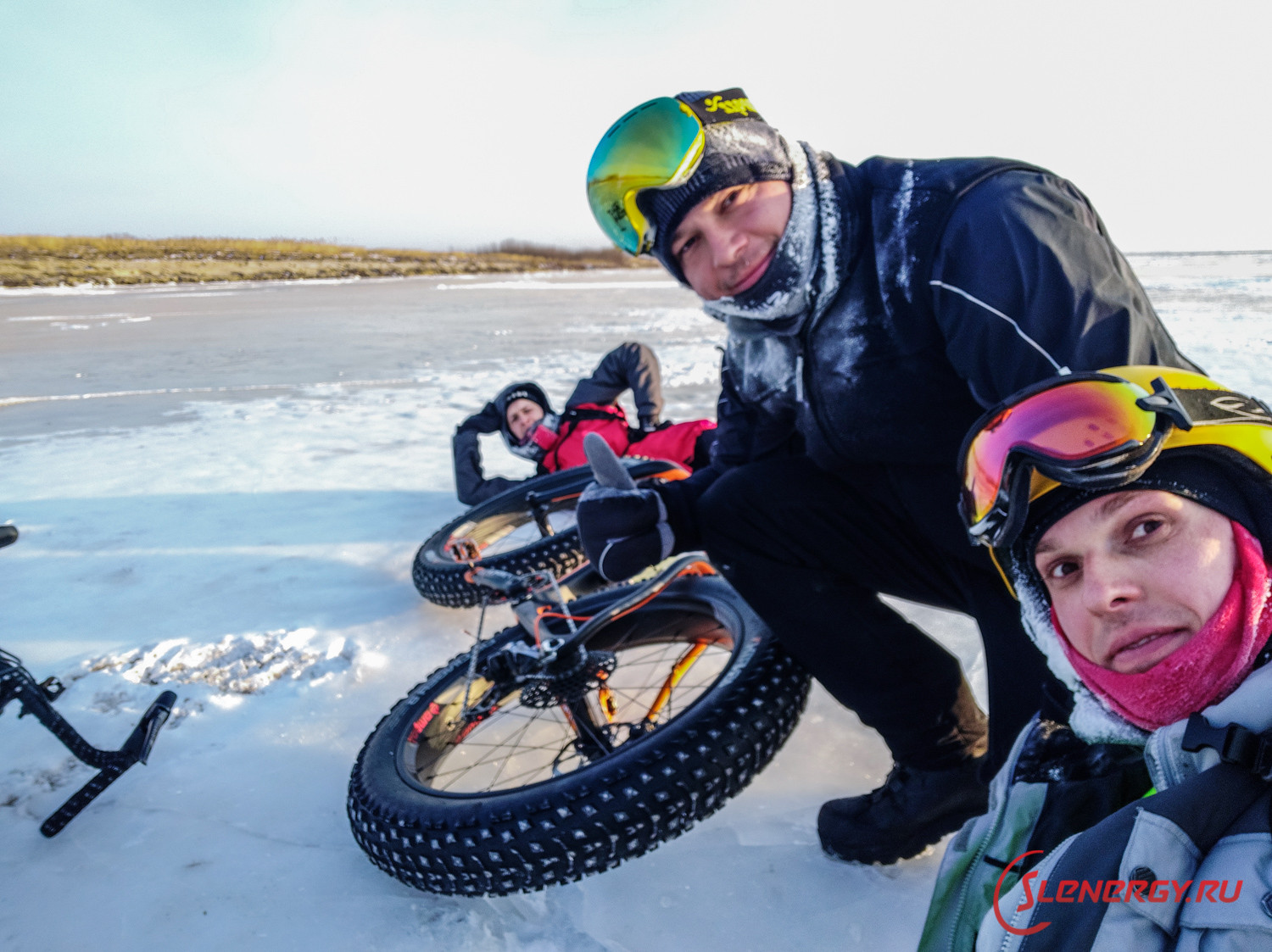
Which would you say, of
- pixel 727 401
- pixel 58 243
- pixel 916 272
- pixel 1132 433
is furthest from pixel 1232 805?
pixel 58 243

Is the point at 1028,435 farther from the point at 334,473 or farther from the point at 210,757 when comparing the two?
the point at 334,473

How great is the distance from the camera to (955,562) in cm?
189

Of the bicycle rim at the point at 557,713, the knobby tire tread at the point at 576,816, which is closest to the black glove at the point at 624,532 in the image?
the bicycle rim at the point at 557,713

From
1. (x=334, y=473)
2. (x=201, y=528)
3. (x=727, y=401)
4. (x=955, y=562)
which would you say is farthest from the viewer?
(x=334, y=473)

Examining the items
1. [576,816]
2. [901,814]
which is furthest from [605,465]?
[901,814]

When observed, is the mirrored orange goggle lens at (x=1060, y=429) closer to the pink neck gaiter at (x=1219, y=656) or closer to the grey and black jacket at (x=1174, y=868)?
the pink neck gaiter at (x=1219, y=656)

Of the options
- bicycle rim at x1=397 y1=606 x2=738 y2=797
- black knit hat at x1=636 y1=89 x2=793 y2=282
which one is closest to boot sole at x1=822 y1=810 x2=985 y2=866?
bicycle rim at x1=397 y1=606 x2=738 y2=797

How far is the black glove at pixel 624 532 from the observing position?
217 cm

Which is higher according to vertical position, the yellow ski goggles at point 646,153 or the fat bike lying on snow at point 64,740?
the yellow ski goggles at point 646,153

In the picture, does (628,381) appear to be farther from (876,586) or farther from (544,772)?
(544,772)

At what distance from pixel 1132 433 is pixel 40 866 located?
2401 millimetres

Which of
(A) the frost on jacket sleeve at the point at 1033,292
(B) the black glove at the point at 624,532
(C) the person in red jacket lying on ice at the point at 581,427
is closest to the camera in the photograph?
(A) the frost on jacket sleeve at the point at 1033,292
